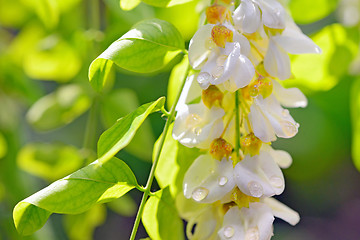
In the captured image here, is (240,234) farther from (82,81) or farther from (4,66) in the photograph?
(4,66)

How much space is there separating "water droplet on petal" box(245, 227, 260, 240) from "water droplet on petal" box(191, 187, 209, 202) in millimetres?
34

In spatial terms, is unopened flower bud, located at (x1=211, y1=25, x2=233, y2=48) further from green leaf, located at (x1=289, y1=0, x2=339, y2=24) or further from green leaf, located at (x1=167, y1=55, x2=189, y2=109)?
green leaf, located at (x1=289, y1=0, x2=339, y2=24)

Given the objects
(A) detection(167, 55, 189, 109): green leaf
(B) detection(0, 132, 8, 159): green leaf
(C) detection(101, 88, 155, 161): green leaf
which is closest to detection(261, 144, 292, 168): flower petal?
(A) detection(167, 55, 189, 109): green leaf

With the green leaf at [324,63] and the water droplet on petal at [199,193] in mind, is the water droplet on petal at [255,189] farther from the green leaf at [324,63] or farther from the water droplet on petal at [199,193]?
the green leaf at [324,63]

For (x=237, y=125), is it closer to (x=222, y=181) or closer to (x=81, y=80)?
(x=222, y=181)

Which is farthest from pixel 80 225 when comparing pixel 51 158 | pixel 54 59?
pixel 54 59

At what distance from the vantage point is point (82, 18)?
2.50ft

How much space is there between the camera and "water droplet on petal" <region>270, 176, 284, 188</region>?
319mm

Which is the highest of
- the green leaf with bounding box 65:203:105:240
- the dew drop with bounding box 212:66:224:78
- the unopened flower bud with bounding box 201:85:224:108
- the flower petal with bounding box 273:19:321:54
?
the dew drop with bounding box 212:66:224:78

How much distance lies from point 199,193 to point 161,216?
6 centimetres

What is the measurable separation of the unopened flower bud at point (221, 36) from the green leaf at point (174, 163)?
82 mm

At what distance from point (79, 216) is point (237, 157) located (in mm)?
285

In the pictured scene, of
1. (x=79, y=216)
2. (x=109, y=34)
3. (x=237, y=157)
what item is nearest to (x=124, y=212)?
(x=79, y=216)

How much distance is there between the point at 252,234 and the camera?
1.02 ft
